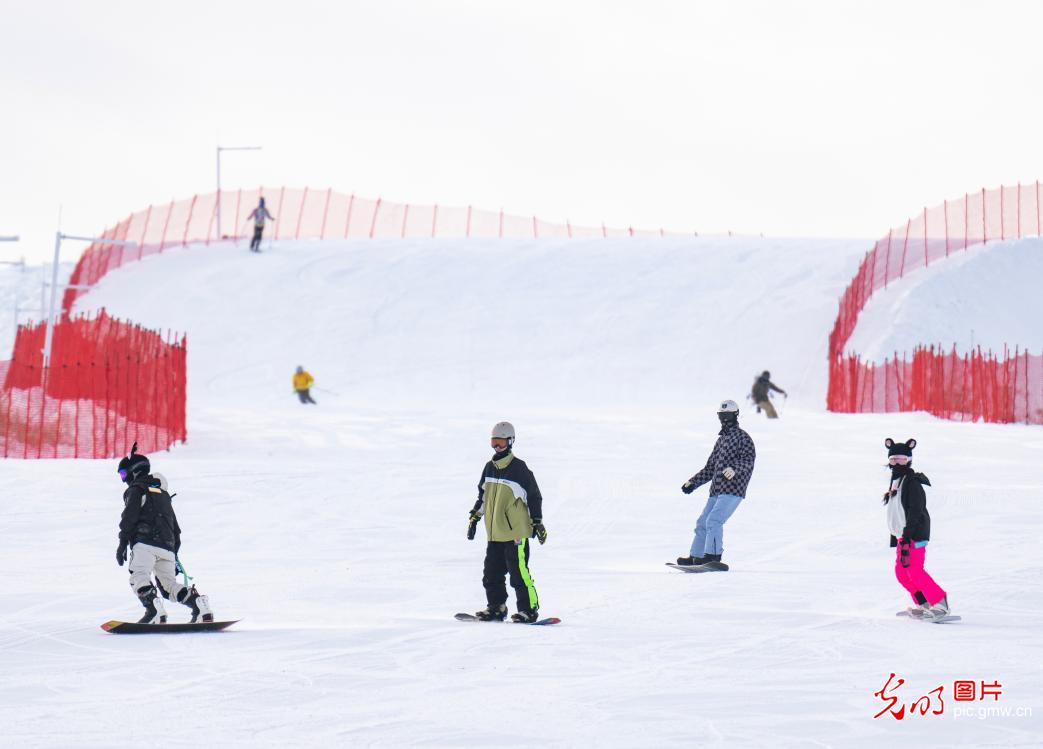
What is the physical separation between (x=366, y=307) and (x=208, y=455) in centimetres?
2272

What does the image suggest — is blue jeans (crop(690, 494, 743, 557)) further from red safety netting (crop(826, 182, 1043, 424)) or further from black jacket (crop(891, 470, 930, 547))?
red safety netting (crop(826, 182, 1043, 424))

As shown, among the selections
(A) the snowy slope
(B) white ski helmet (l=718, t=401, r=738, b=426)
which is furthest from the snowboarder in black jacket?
(A) the snowy slope

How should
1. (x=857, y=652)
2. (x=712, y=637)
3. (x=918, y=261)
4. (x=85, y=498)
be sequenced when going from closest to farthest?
(x=857, y=652) < (x=712, y=637) < (x=85, y=498) < (x=918, y=261)

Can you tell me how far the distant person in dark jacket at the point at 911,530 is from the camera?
9.23 metres

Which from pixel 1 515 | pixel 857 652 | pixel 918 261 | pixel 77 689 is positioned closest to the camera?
pixel 77 689

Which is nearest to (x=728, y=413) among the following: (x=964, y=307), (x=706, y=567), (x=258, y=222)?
(x=706, y=567)

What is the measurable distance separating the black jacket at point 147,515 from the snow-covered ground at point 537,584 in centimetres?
60

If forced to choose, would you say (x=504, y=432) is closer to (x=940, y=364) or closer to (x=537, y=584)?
(x=537, y=584)

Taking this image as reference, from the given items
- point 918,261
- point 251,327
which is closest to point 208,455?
point 251,327

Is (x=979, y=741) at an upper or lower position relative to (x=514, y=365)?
lower

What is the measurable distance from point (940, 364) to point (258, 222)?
25.5 meters

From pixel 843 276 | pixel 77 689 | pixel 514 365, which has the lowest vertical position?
pixel 77 689

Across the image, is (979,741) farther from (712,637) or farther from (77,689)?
(77,689)

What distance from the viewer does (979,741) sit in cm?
616
